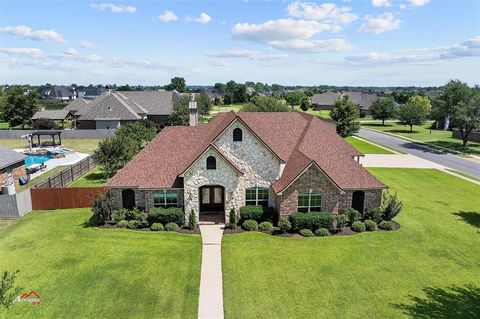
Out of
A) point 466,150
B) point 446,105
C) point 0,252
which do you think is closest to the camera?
point 0,252

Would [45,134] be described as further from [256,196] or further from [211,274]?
[211,274]

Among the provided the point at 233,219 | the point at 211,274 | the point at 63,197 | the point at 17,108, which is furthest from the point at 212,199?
the point at 17,108

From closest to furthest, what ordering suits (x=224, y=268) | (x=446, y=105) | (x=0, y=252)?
(x=224, y=268) → (x=0, y=252) → (x=446, y=105)

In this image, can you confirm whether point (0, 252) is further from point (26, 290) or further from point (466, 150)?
point (466, 150)

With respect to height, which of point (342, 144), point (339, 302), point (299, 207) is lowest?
point (339, 302)

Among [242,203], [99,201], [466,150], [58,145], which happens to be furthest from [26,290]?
[466,150]
